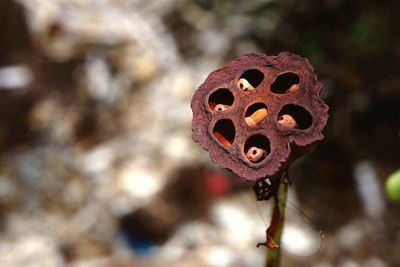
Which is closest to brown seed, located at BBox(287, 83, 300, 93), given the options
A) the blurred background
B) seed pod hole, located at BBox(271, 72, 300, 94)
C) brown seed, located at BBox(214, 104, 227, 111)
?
seed pod hole, located at BBox(271, 72, 300, 94)

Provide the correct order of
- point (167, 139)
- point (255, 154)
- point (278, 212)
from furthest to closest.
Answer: point (167, 139) → point (278, 212) → point (255, 154)

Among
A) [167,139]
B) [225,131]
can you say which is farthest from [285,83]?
[167,139]

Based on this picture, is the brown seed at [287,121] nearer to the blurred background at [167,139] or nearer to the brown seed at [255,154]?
the brown seed at [255,154]

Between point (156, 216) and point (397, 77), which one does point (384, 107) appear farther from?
point (156, 216)

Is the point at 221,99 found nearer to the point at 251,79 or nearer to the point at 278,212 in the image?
the point at 251,79

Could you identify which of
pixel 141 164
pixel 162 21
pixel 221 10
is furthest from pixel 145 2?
pixel 141 164

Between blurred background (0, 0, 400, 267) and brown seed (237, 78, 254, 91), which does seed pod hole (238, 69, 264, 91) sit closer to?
brown seed (237, 78, 254, 91)

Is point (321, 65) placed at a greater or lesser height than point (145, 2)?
lesser
